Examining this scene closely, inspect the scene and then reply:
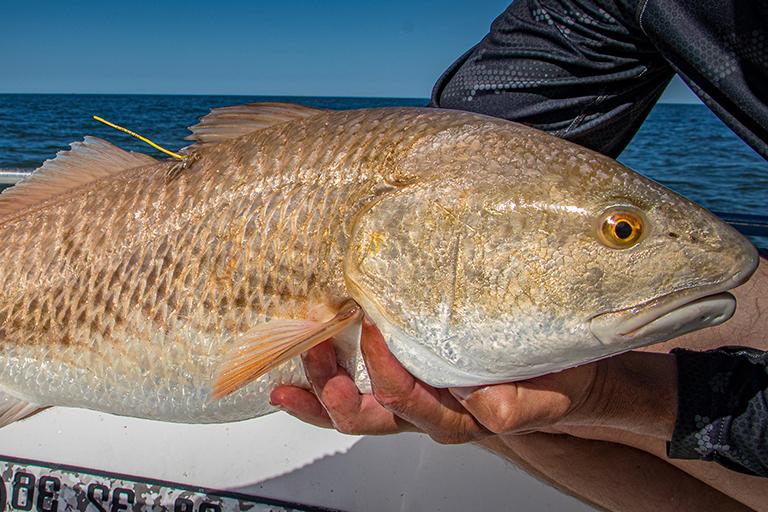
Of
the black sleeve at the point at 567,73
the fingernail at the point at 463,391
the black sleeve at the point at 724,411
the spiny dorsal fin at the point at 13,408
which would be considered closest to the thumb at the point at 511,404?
the fingernail at the point at 463,391

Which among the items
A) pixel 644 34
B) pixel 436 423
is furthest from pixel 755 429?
pixel 644 34

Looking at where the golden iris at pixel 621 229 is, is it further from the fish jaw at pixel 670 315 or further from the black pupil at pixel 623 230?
the fish jaw at pixel 670 315

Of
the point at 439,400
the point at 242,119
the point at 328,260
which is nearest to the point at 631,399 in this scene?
the point at 439,400

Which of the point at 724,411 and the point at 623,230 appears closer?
the point at 623,230

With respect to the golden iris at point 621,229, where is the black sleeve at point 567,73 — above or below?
above

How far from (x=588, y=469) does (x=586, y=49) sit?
1435 mm

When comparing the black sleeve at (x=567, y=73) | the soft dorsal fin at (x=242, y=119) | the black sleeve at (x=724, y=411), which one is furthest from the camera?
the black sleeve at (x=567, y=73)

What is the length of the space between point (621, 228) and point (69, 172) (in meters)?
1.61

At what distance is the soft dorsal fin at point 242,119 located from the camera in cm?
191

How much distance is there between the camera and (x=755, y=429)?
177 cm

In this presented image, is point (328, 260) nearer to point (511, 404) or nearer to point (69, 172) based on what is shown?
point (511, 404)

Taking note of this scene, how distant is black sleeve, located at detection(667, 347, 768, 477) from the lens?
1784 mm

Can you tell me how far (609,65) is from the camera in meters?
2.35

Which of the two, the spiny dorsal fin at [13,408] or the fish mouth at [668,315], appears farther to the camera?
the spiny dorsal fin at [13,408]
